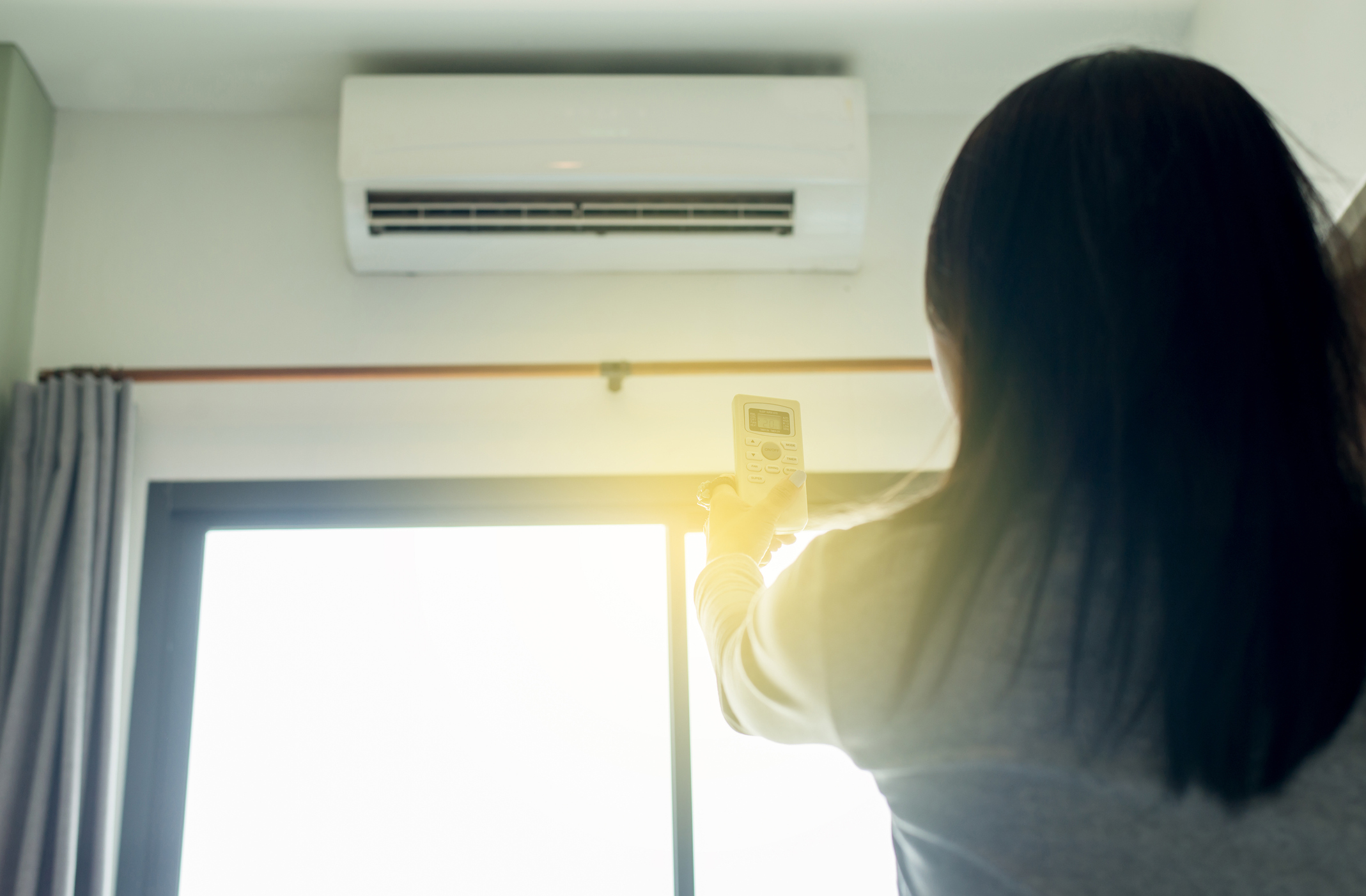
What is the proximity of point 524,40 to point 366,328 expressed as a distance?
60 cm

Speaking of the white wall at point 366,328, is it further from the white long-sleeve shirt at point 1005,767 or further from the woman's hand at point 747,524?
the white long-sleeve shirt at point 1005,767

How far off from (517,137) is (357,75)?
0.38 metres

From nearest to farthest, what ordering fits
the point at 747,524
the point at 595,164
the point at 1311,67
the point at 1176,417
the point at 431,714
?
1. the point at 1176,417
2. the point at 747,524
3. the point at 1311,67
4. the point at 595,164
5. the point at 431,714

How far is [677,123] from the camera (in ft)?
5.52

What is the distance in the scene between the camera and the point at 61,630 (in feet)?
5.00

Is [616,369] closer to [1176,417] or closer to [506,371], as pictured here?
[506,371]

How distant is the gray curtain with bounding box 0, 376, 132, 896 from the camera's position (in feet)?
4.77

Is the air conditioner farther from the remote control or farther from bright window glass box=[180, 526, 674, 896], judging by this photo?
the remote control

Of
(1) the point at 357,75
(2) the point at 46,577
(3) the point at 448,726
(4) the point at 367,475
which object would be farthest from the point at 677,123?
(2) the point at 46,577

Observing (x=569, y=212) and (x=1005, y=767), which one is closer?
(x=1005, y=767)

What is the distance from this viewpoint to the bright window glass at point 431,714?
173cm

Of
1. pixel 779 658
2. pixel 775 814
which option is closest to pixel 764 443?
pixel 779 658

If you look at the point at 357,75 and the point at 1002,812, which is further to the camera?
the point at 357,75

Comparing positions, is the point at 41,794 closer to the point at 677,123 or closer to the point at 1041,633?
the point at 677,123
